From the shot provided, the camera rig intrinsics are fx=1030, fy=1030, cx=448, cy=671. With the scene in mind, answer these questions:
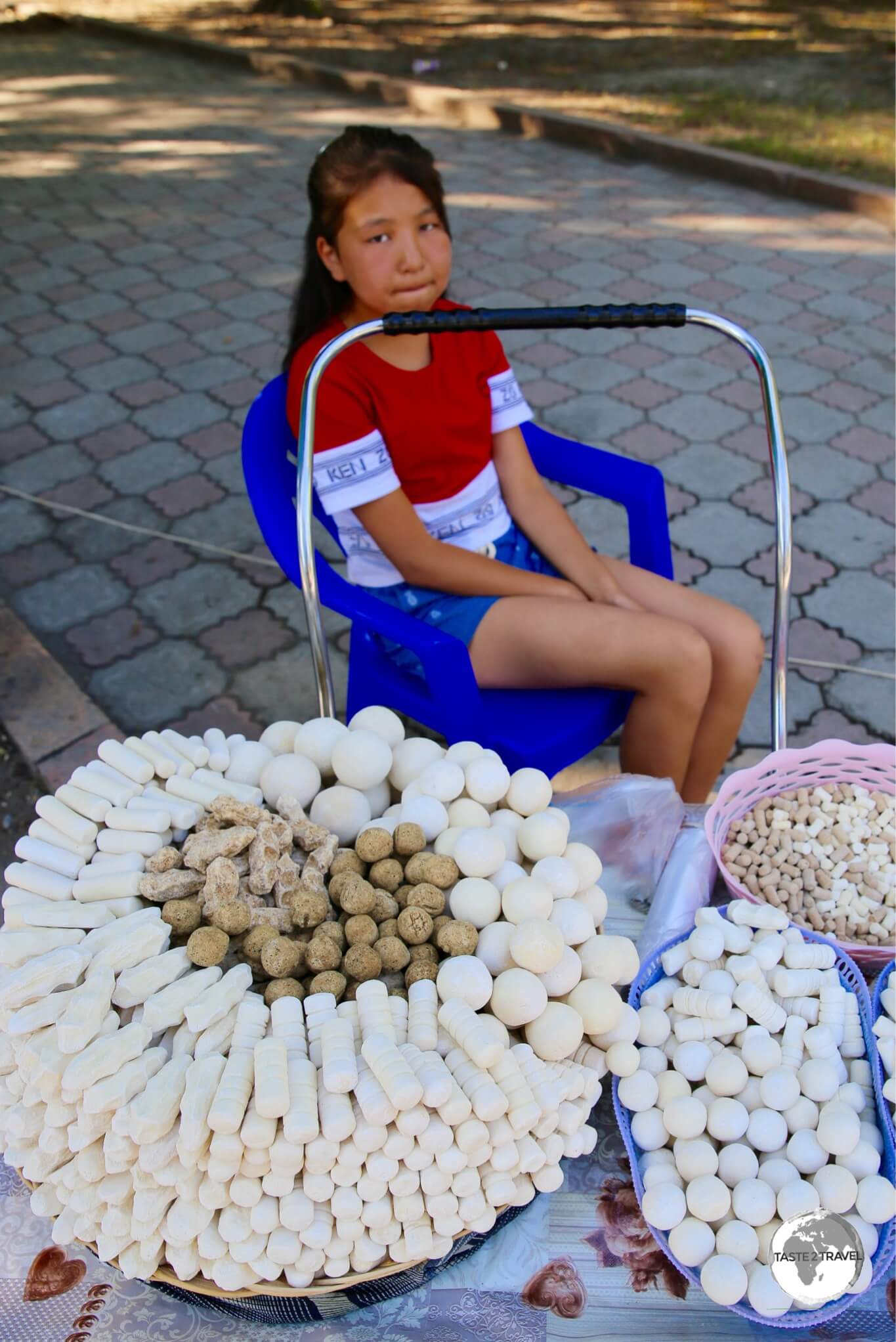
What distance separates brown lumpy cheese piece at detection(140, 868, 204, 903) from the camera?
112 centimetres

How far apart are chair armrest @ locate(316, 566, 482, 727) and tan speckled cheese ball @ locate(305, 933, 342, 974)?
63cm

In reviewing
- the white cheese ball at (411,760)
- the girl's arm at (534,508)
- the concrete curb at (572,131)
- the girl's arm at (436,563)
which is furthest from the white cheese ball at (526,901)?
the concrete curb at (572,131)

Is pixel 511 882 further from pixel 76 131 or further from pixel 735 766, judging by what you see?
pixel 76 131

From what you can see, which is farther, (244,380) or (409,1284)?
(244,380)

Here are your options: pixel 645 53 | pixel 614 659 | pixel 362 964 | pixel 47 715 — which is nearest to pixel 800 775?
pixel 614 659

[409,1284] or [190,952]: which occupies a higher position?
[190,952]

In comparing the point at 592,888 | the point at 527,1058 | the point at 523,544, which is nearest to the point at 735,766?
the point at 523,544

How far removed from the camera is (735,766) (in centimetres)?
244

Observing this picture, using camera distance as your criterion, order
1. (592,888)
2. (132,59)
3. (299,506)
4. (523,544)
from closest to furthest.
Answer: (592,888) → (299,506) → (523,544) → (132,59)

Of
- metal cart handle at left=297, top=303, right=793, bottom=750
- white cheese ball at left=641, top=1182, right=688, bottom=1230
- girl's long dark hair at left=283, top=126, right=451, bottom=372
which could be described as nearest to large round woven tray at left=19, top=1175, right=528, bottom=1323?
white cheese ball at left=641, top=1182, right=688, bottom=1230

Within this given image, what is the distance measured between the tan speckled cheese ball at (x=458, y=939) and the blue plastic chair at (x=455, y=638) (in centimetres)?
60

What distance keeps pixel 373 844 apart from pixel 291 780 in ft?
0.48

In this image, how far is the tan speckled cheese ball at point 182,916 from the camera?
110 cm

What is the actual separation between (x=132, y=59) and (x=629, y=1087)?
1074 cm
